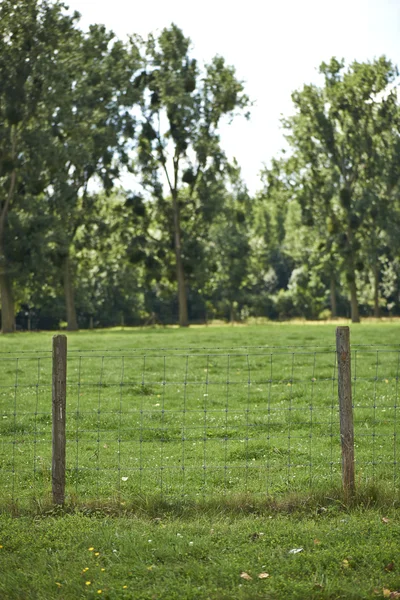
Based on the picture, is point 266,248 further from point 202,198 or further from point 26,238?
point 26,238

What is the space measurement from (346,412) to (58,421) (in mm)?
3764

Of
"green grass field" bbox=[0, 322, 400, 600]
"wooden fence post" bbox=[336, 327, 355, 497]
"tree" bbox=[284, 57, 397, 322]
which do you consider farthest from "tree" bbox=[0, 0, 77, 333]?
"wooden fence post" bbox=[336, 327, 355, 497]

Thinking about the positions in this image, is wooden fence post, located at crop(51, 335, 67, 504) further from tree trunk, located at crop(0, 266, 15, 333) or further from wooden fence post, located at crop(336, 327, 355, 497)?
tree trunk, located at crop(0, 266, 15, 333)

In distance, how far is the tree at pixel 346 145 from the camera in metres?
58.2

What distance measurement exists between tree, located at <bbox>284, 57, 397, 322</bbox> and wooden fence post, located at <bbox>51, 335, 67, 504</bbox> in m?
49.6

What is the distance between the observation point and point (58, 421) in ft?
31.8

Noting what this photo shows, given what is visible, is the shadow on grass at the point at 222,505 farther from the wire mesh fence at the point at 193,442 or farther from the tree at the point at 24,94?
the tree at the point at 24,94

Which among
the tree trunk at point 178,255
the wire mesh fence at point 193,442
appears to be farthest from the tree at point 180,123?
the wire mesh fence at point 193,442

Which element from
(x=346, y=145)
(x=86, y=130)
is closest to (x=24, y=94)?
(x=86, y=130)

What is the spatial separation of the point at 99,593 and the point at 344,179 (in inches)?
2164

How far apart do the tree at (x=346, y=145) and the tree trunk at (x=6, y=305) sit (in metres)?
24.7

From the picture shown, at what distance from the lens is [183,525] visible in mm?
8711

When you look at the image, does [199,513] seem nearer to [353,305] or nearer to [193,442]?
[193,442]

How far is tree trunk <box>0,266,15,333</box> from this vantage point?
47594mm
